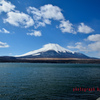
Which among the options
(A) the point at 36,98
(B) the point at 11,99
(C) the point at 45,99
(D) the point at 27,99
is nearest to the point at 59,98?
(C) the point at 45,99

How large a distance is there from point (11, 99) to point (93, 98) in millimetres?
16380

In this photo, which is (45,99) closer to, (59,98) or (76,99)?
(59,98)

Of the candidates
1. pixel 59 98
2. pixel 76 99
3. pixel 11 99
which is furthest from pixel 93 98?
pixel 11 99

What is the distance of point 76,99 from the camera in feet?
82.9

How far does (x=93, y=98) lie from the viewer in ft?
85.7

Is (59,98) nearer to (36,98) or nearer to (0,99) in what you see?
(36,98)

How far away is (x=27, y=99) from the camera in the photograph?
982 inches

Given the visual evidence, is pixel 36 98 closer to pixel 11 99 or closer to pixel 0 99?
pixel 11 99

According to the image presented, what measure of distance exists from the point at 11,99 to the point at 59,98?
939 cm

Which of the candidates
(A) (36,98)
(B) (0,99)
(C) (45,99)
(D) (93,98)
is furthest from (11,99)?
(D) (93,98)

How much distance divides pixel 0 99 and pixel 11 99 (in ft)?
7.12

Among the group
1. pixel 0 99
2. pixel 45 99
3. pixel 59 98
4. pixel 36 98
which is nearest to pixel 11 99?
pixel 0 99

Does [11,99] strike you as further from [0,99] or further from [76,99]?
[76,99]

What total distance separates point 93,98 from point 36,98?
38.1 ft
